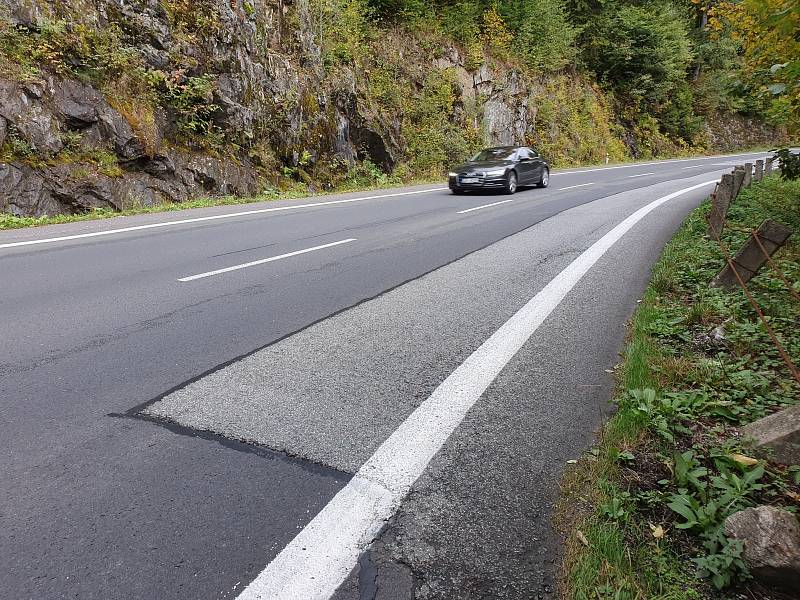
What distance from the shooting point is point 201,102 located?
50.6ft

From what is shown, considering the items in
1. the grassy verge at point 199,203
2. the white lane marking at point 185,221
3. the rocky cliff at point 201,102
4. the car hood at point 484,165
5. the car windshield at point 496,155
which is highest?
the rocky cliff at point 201,102

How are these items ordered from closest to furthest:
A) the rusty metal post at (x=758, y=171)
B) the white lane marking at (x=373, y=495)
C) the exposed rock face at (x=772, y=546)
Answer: the exposed rock face at (x=772, y=546)
the white lane marking at (x=373, y=495)
the rusty metal post at (x=758, y=171)

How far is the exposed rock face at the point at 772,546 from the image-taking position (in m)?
1.87

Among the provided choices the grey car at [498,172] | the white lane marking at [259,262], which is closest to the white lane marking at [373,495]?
the white lane marking at [259,262]

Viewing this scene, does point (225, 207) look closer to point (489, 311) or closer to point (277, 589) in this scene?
point (489, 311)

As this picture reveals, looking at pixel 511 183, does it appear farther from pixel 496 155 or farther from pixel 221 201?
pixel 221 201

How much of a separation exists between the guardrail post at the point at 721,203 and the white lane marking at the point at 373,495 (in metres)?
5.03

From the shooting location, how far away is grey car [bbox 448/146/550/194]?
54.6 ft

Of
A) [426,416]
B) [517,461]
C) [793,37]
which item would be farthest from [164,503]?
[793,37]

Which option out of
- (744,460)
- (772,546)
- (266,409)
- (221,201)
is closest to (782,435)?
(744,460)

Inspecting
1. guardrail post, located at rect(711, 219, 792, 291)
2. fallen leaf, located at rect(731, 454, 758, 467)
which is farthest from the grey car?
fallen leaf, located at rect(731, 454, 758, 467)

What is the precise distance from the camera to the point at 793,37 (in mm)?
7133

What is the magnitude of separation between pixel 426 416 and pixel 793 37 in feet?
24.7

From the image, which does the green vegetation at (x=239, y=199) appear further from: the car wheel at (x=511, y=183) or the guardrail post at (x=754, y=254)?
the guardrail post at (x=754, y=254)
